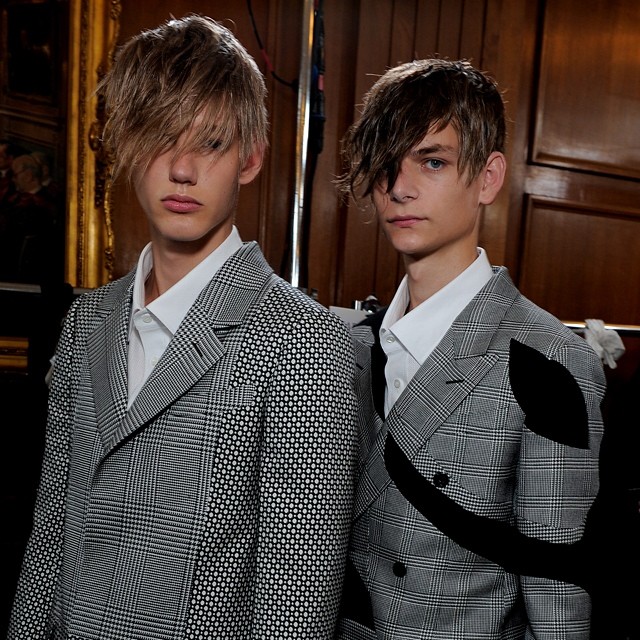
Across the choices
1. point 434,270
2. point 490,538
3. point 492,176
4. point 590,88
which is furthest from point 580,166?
point 490,538

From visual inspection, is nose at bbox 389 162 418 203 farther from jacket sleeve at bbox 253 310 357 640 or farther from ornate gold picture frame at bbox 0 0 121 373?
ornate gold picture frame at bbox 0 0 121 373

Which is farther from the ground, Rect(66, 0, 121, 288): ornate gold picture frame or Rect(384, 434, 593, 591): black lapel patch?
Rect(66, 0, 121, 288): ornate gold picture frame

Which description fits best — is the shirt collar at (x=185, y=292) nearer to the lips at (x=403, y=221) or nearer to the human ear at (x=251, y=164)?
the human ear at (x=251, y=164)

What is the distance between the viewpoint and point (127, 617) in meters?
1.01

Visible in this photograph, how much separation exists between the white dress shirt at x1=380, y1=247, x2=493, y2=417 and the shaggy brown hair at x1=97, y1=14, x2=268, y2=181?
364 millimetres

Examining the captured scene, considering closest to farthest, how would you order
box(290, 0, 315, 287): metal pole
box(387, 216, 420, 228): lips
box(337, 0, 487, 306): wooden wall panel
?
box(387, 216, 420, 228): lips → box(290, 0, 315, 287): metal pole → box(337, 0, 487, 306): wooden wall panel

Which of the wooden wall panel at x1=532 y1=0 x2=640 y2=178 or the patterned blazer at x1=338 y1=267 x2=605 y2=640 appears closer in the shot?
the patterned blazer at x1=338 y1=267 x2=605 y2=640

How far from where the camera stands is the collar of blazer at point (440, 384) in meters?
1.17

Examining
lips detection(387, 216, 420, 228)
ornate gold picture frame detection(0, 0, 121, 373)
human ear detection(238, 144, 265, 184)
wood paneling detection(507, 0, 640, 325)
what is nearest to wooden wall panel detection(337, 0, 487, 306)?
wood paneling detection(507, 0, 640, 325)

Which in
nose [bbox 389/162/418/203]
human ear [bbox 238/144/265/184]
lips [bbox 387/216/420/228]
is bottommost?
lips [bbox 387/216/420/228]

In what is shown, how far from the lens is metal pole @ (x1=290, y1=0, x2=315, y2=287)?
204cm

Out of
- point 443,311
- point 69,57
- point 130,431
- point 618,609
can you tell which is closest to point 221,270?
point 130,431

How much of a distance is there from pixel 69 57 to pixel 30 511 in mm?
1500

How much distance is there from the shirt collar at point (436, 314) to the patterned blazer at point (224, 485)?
0.22 m
